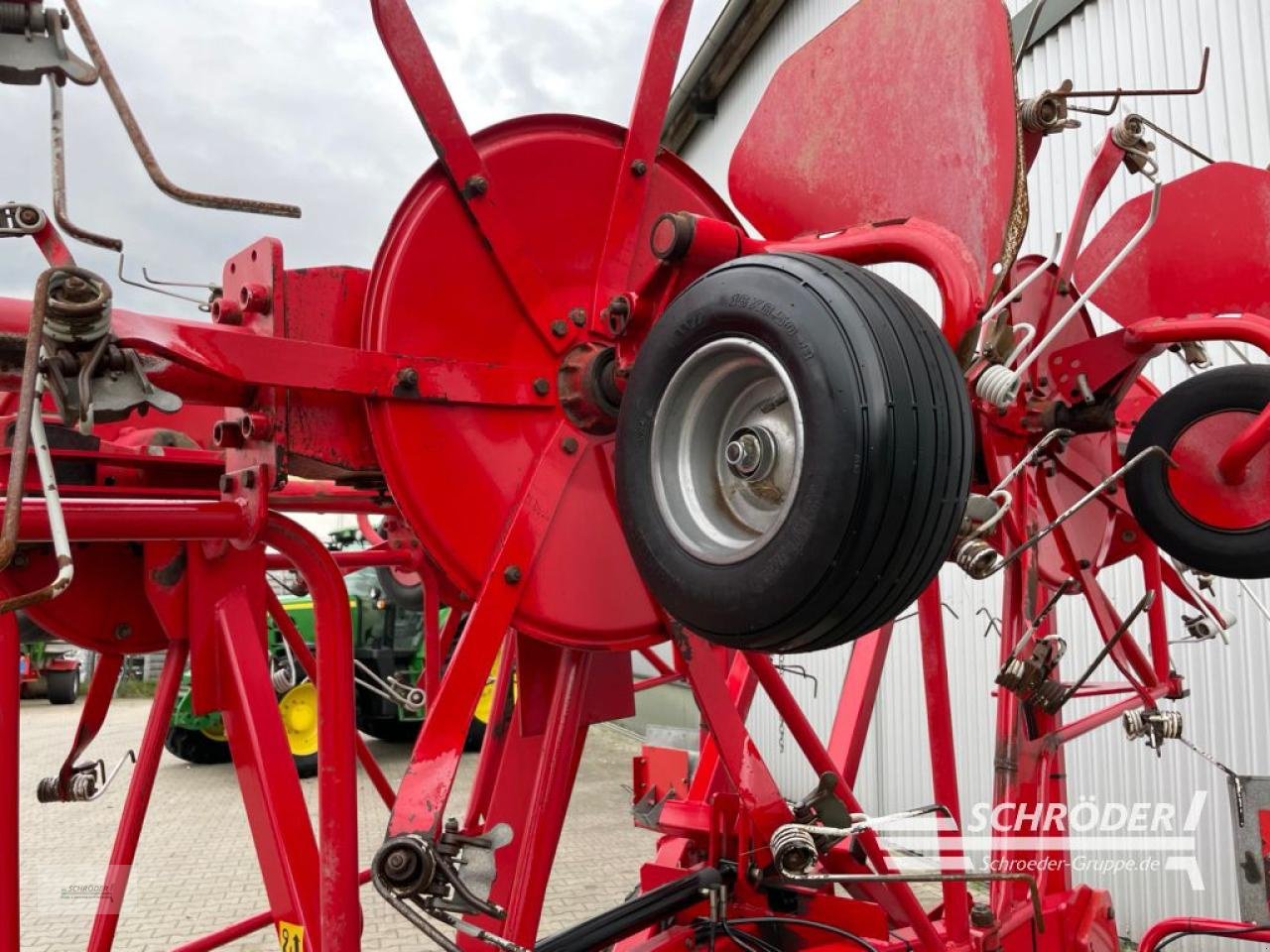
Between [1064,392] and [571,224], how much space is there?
1.93 meters

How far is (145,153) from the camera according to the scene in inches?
65.6

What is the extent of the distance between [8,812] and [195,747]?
8.73 m

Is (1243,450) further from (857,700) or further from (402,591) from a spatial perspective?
(402,591)

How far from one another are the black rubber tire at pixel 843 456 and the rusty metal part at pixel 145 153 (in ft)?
2.97

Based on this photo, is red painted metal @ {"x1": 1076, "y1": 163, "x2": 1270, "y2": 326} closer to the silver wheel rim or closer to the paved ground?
the silver wheel rim

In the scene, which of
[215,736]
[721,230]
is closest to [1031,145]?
[721,230]

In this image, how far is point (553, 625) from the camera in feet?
7.08

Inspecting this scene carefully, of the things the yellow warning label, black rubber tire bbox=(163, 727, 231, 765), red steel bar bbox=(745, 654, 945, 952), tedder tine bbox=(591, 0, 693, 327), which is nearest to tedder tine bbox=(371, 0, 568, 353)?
tedder tine bbox=(591, 0, 693, 327)

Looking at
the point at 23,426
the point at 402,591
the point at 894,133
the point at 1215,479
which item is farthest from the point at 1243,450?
the point at 402,591

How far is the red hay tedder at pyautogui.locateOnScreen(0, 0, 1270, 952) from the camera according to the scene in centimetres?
148

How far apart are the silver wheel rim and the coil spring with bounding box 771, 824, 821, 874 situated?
3.37 ft

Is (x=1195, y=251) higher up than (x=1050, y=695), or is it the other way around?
(x=1195, y=251)

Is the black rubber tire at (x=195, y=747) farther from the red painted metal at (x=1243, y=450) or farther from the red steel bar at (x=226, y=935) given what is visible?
the red painted metal at (x=1243, y=450)

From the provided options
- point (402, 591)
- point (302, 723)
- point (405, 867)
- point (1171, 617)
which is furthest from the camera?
point (302, 723)
